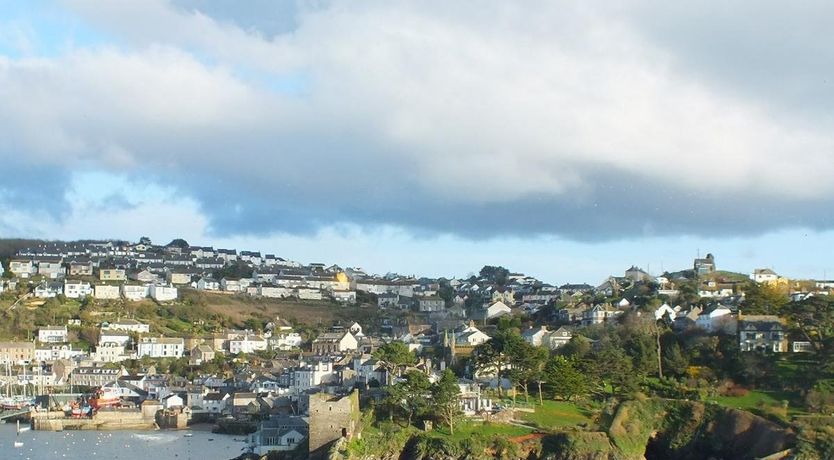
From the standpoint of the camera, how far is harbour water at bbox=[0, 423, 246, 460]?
4534 centimetres

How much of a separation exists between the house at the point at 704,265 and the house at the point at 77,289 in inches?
1690

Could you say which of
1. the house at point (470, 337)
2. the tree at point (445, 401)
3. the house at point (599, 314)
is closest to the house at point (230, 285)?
the house at point (470, 337)

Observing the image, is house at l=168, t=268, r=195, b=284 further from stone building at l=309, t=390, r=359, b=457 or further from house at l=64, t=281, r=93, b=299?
stone building at l=309, t=390, r=359, b=457

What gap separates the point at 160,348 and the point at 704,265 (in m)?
35.7

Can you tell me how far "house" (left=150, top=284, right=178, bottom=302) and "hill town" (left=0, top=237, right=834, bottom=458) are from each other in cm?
10

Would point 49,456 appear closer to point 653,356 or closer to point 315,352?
point 653,356

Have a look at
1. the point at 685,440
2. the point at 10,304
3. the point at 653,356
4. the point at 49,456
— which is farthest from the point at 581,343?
the point at 10,304

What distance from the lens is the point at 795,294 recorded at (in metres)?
60.8

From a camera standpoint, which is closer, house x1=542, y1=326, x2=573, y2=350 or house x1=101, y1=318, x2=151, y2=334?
house x1=542, y1=326, x2=573, y2=350

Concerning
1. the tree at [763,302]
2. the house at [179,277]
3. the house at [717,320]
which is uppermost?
the house at [179,277]

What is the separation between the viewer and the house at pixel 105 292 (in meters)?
86.1

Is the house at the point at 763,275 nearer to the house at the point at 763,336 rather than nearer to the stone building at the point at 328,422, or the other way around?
the house at the point at 763,336

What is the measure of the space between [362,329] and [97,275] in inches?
981

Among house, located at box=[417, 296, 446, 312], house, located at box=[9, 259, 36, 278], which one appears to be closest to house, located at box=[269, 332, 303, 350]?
house, located at box=[417, 296, 446, 312]
